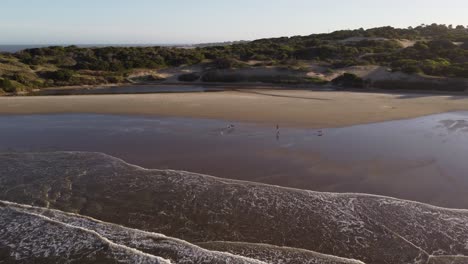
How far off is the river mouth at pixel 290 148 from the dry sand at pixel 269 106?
149 centimetres

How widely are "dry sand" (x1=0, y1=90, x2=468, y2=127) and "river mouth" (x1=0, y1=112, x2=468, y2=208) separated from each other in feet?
4.89

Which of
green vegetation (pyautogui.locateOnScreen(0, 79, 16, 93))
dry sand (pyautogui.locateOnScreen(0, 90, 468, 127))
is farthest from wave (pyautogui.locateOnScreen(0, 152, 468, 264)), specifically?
green vegetation (pyautogui.locateOnScreen(0, 79, 16, 93))

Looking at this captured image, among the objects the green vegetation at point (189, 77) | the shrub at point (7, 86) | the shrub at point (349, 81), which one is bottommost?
the shrub at point (7, 86)

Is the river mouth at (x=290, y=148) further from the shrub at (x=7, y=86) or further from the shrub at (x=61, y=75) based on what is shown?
the shrub at (x=61, y=75)

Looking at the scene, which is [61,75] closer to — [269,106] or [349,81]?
[269,106]

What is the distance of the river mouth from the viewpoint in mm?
10477

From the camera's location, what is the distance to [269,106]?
22.3 m

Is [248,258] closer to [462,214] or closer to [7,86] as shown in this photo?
[462,214]

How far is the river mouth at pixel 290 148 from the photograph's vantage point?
10.5 meters

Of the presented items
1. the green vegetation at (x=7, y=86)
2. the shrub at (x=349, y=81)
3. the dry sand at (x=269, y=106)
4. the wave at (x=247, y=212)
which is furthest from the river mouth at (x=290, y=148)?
the green vegetation at (x=7, y=86)

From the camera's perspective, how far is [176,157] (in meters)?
Result: 12.6

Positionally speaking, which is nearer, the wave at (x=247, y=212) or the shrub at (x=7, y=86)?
the wave at (x=247, y=212)

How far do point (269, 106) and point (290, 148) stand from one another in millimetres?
9068

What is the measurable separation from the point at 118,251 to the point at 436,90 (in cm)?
2633
